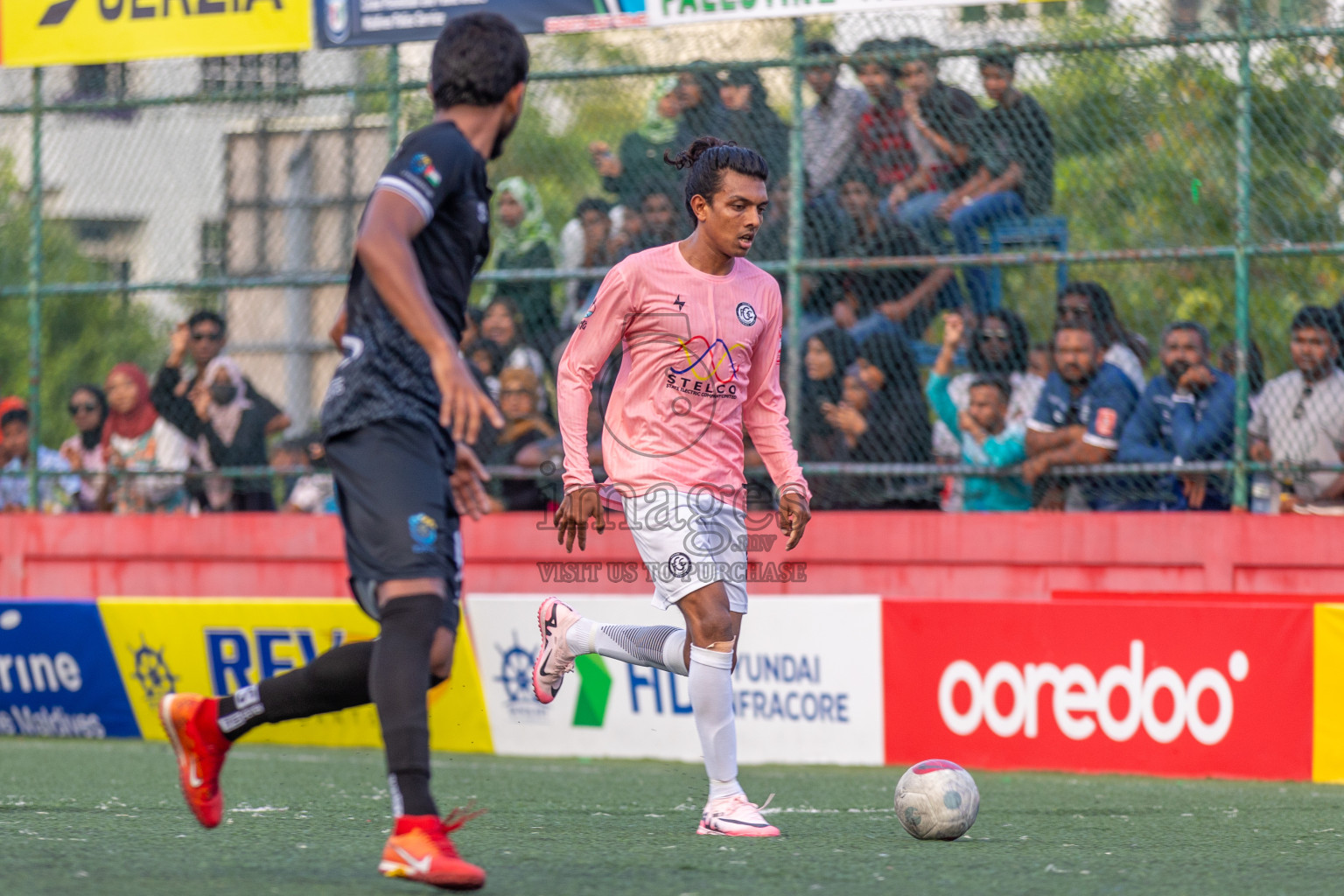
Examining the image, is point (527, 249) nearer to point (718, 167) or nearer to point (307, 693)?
point (718, 167)

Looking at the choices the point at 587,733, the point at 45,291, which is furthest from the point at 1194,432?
the point at 45,291

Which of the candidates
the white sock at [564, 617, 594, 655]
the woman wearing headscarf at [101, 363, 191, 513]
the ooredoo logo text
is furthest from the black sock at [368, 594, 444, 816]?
the woman wearing headscarf at [101, 363, 191, 513]

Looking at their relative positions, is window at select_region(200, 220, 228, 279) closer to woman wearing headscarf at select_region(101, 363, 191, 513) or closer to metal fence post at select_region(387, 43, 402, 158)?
woman wearing headscarf at select_region(101, 363, 191, 513)

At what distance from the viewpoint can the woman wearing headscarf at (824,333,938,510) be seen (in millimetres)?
9969

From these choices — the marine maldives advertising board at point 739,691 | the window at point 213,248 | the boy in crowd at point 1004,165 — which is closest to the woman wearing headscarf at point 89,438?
the window at point 213,248

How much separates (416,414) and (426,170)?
0.59 metres

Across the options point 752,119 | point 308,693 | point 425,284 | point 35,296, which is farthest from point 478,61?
point 35,296

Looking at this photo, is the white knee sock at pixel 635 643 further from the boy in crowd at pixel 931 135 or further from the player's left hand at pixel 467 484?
the boy in crowd at pixel 931 135

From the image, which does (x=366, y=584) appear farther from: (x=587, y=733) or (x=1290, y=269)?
(x=1290, y=269)

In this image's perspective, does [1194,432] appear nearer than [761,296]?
No

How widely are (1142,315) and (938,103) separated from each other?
1660mm

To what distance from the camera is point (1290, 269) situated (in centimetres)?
961

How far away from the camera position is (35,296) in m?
12.1

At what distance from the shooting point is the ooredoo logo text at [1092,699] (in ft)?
27.5
